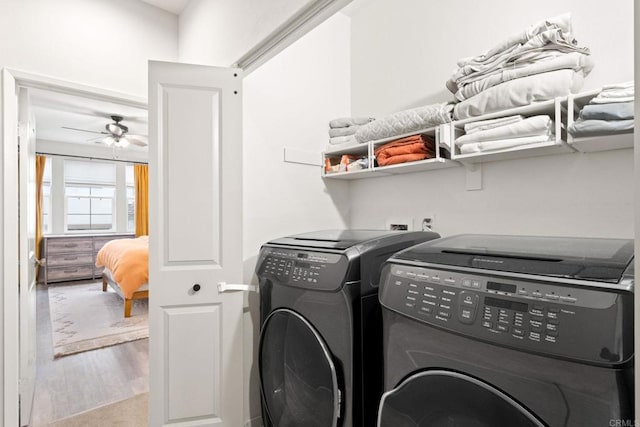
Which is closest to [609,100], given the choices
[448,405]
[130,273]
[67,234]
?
[448,405]

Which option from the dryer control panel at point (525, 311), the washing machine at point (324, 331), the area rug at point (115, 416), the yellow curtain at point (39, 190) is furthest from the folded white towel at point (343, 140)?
the yellow curtain at point (39, 190)

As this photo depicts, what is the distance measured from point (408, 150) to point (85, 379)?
114 inches

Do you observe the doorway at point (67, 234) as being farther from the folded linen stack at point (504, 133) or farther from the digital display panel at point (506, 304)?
the digital display panel at point (506, 304)

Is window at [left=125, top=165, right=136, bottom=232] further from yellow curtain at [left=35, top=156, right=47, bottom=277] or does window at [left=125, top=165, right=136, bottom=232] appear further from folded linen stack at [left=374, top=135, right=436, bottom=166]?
folded linen stack at [left=374, top=135, right=436, bottom=166]

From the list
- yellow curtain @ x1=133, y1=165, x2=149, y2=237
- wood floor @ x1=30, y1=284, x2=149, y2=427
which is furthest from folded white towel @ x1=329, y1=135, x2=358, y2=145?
yellow curtain @ x1=133, y1=165, x2=149, y2=237

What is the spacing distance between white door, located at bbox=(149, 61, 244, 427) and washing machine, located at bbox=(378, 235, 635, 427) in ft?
3.33

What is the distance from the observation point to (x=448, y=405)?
88cm

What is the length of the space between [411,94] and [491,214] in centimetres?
88

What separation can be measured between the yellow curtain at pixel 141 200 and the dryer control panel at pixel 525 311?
7.35m

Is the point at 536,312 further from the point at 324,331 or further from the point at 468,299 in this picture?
the point at 324,331

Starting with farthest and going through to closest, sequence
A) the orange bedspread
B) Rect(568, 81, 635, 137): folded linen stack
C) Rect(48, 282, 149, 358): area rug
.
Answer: the orange bedspread, Rect(48, 282, 149, 358): area rug, Rect(568, 81, 635, 137): folded linen stack

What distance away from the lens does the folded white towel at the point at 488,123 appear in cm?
147

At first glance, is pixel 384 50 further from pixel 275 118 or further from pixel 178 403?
pixel 178 403

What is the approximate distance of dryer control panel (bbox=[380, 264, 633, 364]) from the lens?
662mm
